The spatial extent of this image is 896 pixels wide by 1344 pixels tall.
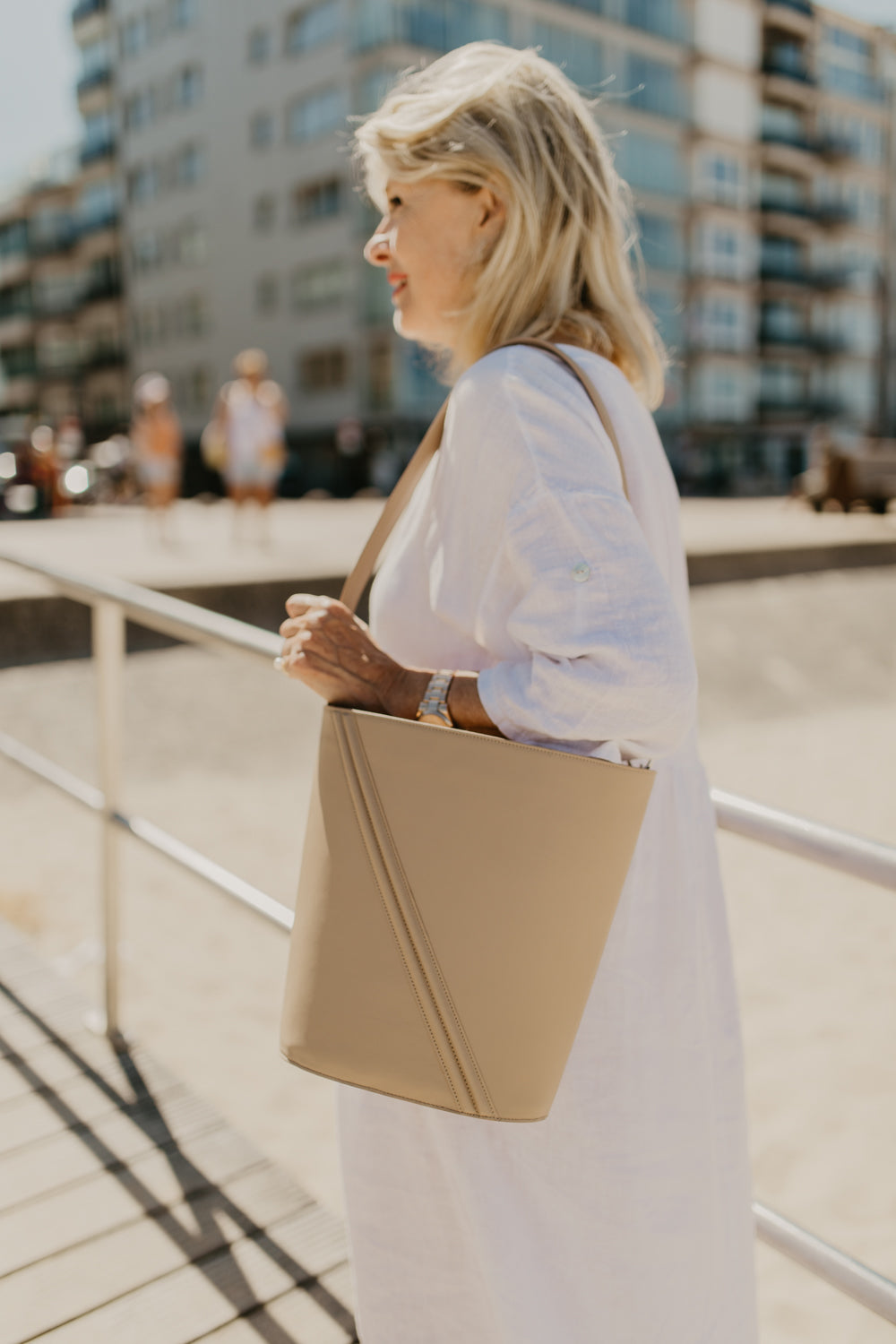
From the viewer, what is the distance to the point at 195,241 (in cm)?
4047

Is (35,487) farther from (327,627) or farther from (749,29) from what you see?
(749,29)

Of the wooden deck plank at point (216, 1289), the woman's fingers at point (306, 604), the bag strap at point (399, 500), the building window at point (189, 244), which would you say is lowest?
the wooden deck plank at point (216, 1289)

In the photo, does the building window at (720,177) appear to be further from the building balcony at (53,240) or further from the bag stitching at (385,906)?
the bag stitching at (385,906)

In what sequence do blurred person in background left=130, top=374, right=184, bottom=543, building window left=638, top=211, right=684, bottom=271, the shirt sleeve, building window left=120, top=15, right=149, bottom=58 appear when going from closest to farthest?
the shirt sleeve → blurred person in background left=130, top=374, right=184, bottom=543 → building window left=638, top=211, right=684, bottom=271 → building window left=120, top=15, right=149, bottom=58

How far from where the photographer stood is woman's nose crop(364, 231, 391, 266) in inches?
52.5

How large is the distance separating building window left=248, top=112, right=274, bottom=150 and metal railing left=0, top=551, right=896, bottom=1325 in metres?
38.4

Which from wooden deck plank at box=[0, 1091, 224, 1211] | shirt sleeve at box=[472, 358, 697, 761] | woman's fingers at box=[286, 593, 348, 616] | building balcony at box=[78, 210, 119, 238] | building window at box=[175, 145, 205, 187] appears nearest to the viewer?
shirt sleeve at box=[472, 358, 697, 761]

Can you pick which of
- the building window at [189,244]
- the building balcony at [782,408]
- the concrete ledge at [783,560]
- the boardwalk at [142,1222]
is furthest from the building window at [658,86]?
the boardwalk at [142,1222]

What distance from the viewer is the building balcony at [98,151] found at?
147ft

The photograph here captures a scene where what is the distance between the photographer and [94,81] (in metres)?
45.5

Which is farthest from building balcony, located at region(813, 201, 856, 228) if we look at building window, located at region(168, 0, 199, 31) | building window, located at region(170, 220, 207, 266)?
building window, located at region(168, 0, 199, 31)

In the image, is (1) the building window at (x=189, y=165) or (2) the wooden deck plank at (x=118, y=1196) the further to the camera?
(1) the building window at (x=189, y=165)

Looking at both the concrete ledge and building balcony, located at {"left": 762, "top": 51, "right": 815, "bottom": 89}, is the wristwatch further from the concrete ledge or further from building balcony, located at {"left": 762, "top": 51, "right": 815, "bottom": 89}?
building balcony, located at {"left": 762, "top": 51, "right": 815, "bottom": 89}

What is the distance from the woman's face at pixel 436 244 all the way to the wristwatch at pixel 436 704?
396 mm
